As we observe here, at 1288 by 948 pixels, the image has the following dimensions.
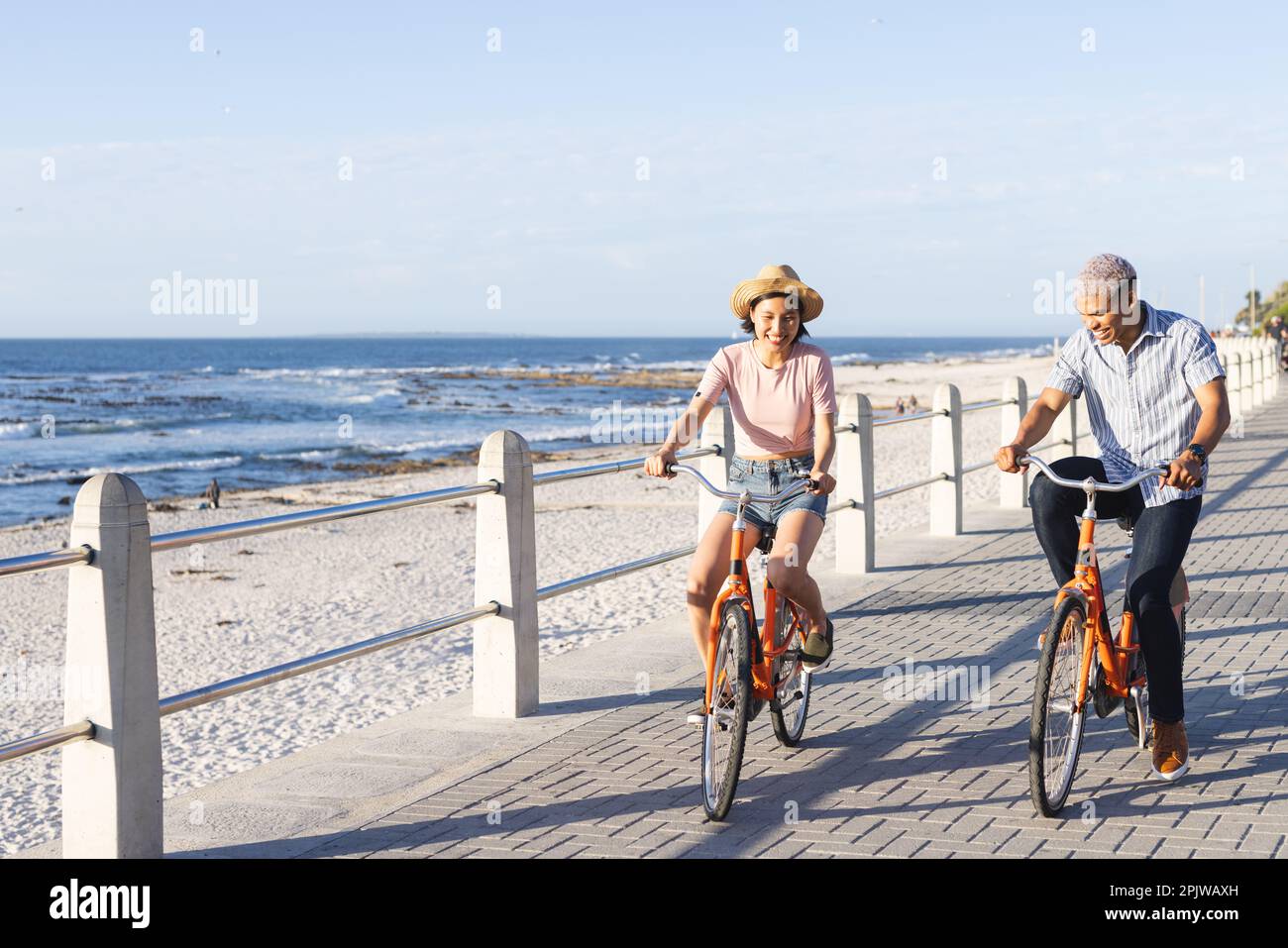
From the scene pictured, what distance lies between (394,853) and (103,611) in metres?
1.22

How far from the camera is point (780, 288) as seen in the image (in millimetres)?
5680

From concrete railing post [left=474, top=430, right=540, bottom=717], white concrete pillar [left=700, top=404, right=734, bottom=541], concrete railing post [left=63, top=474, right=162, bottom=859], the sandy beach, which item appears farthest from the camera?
the sandy beach

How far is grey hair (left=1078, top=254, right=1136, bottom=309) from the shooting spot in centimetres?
532

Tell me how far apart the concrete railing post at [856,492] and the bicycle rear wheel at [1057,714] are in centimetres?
564

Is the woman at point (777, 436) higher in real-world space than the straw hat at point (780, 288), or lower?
lower

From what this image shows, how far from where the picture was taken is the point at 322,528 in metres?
22.0

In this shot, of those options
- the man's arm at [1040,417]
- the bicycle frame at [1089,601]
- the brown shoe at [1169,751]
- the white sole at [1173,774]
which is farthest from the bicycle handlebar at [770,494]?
the white sole at [1173,774]

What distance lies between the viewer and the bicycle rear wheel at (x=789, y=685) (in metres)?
5.64

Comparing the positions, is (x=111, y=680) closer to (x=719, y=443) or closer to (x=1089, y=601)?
(x=1089, y=601)

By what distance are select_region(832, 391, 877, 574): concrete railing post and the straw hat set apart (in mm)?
5069

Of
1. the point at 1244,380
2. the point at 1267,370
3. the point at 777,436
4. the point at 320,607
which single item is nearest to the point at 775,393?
the point at 777,436

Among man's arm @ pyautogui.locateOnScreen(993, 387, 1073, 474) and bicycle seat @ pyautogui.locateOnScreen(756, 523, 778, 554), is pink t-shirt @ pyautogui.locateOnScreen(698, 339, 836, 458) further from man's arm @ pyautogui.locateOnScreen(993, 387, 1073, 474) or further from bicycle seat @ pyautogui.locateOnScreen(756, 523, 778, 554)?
man's arm @ pyautogui.locateOnScreen(993, 387, 1073, 474)

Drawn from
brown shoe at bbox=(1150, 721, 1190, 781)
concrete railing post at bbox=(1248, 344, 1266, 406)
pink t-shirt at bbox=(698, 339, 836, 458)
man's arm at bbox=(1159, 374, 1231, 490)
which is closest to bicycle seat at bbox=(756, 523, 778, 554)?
pink t-shirt at bbox=(698, 339, 836, 458)

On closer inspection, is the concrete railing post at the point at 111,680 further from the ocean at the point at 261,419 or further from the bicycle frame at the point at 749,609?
the ocean at the point at 261,419
